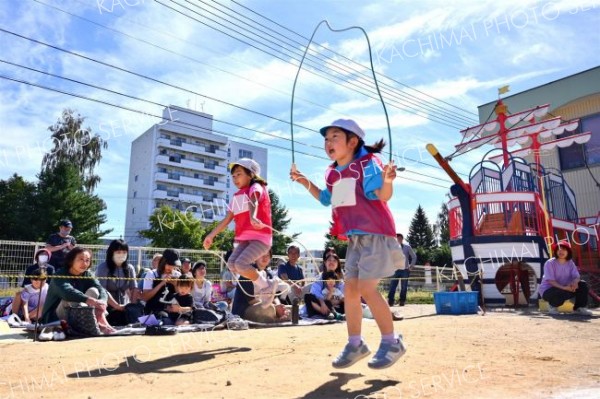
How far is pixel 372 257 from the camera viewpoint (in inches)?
127

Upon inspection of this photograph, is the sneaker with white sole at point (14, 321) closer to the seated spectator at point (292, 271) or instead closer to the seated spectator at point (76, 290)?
the seated spectator at point (76, 290)

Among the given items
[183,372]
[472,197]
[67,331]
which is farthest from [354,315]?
[472,197]

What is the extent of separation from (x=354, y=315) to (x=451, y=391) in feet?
2.99

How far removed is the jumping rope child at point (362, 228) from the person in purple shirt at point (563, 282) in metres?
6.49

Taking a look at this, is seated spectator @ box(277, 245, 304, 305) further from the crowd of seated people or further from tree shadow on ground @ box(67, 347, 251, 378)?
tree shadow on ground @ box(67, 347, 251, 378)

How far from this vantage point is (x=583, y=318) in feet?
24.6

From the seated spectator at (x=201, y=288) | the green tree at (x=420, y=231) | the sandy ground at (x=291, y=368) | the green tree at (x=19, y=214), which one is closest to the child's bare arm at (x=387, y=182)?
the sandy ground at (x=291, y=368)

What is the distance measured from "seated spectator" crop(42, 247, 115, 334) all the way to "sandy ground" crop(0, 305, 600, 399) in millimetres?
571

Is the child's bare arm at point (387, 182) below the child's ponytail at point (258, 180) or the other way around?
below

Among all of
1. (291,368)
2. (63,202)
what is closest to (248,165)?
(291,368)

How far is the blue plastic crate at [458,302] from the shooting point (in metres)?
8.99

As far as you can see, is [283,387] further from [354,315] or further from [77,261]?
[77,261]

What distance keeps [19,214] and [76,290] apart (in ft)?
107

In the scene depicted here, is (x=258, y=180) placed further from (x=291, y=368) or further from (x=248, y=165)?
(x=291, y=368)
